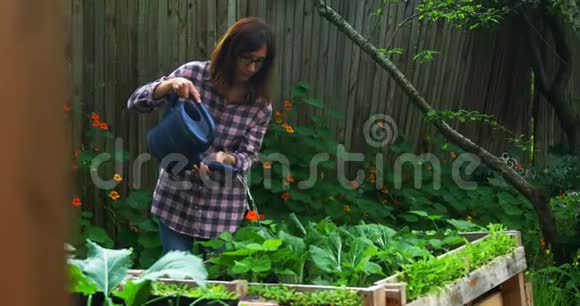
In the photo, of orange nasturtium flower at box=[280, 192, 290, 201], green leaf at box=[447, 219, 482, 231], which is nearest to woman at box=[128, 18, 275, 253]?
green leaf at box=[447, 219, 482, 231]

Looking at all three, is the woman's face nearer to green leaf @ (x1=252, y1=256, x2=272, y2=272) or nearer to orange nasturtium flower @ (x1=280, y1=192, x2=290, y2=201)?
green leaf @ (x1=252, y1=256, x2=272, y2=272)

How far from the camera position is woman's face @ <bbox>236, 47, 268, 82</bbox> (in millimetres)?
4152

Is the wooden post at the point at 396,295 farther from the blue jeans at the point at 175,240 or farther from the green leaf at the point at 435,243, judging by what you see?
the blue jeans at the point at 175,240

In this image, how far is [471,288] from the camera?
3.16 metres

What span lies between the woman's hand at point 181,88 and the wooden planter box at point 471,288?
3.98ft

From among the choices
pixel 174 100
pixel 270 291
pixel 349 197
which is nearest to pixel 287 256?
pixel 270 291

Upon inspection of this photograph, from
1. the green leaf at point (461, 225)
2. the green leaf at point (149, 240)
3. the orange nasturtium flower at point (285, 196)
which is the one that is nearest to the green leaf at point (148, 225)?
the green leaf at point (149, 240)

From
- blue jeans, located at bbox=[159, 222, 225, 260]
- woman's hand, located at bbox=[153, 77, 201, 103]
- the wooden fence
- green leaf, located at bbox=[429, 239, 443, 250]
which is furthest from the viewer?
the wooden fence

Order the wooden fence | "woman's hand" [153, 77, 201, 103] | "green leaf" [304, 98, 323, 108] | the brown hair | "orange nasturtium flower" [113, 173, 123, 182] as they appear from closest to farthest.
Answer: "woman's hand" [153, 77, 201, 103] → the brown hair → "orange nasturtium flower" [113, 173, 123, 182] → the wooden fence → "green leaf" [304, 98, 323, 108]

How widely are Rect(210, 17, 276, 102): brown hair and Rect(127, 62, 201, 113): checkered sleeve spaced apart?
0.09 metres

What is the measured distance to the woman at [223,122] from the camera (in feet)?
13.6

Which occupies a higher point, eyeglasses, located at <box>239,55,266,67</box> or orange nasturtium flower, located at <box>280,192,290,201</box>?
eyeglasses, located at <box>239,55,266,67</box>

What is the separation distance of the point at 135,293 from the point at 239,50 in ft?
6.44

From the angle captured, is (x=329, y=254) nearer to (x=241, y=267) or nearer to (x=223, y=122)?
(x=241, y=267)
